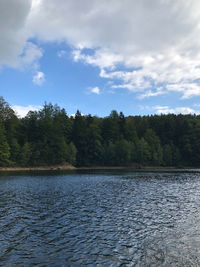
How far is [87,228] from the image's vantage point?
1694 cm

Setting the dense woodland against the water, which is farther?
the dense woodland

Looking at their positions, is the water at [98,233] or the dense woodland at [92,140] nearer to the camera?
the water at [98,233]

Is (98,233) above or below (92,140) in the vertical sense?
below

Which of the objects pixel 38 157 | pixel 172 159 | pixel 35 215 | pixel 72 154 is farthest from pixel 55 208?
pixel 172 159

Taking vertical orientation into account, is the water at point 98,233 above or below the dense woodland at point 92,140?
below

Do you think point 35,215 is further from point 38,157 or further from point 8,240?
point 38,157

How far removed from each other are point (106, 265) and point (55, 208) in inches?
530

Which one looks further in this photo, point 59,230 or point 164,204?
point 164,204

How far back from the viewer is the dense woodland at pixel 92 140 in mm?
100981

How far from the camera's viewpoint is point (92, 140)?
132000mm

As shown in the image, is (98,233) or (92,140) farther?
(92,140)

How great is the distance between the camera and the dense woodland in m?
101

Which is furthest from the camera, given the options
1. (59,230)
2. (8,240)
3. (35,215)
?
(35,215)

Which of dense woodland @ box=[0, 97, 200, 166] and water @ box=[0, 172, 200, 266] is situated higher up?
dense woodland @ box=[0, 97, 200, 166]
